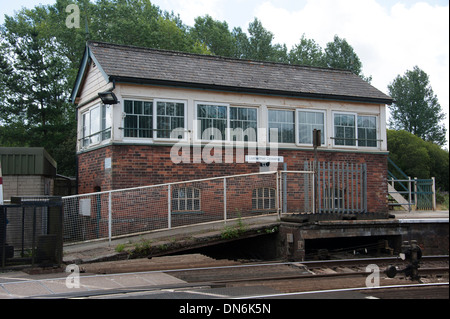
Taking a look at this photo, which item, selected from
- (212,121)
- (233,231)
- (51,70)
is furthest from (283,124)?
(51,70)

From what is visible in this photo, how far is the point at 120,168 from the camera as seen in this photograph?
1377 centimetres

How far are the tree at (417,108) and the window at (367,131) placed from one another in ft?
150

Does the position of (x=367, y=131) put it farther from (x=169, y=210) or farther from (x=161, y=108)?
(x=169, y=210)

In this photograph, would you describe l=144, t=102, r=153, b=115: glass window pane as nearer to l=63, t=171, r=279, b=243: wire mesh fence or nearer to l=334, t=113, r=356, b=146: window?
l=63, t=171, r=279, b=243: wire mesh fence

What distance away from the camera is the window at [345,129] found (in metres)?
16.6

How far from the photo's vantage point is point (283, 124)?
1603cm

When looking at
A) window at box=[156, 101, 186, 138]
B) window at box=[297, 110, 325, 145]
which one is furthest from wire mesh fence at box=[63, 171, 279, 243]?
window at box=[297, 110, 325, 145]

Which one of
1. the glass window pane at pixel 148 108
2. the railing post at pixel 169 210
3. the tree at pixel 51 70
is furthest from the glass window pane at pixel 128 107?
the tree at pixel 51 70

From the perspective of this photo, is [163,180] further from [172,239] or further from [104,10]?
[104,10]

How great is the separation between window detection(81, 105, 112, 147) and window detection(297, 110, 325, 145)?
6.34 m

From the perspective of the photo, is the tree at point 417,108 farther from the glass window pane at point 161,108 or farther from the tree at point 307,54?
the glass window pane at point 161,108

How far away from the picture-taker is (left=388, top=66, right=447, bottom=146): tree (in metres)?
58.8

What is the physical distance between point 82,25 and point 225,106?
30037 mm
